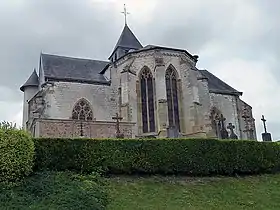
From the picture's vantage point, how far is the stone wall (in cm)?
1902

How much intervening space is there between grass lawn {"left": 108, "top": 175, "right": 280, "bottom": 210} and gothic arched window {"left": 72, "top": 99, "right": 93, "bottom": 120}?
1326 cm

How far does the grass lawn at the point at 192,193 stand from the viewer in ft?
34.2

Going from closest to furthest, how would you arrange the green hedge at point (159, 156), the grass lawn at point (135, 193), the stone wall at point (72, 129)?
1. the grass lawn at point (135, 193)
2. the green hedge at point (159, 156)
3. the stone wall at point (72, 129)

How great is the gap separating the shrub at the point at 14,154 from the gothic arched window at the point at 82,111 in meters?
13.5

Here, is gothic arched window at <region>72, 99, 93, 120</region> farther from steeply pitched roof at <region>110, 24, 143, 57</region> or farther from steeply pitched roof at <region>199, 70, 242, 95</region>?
steeply pitched roof at <region>199, 70, 242, 95</region>

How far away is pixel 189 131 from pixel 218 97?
20.3 feet

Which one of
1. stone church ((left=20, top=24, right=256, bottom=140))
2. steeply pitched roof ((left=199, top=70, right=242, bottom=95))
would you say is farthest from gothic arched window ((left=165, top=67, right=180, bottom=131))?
steeply pitched roof ((left=199, top=70, right=242, bottom=95))

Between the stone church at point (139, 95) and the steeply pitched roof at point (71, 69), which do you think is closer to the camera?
the stone church at point (139, 95)

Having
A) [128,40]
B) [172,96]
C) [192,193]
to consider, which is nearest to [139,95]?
[172,96]

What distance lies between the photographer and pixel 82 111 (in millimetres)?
25469

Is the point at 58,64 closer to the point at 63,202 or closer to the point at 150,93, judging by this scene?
the point at 150,93

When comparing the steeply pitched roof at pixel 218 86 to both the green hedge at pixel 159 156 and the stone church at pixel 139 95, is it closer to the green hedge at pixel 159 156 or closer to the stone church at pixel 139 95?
the stone church at pixel 139 95

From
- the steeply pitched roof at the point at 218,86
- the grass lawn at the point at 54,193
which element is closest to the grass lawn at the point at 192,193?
the grass lawn at the point at 54,193

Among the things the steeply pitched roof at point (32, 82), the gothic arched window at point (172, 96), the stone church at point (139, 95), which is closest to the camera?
the stone church at point (139, 95)
